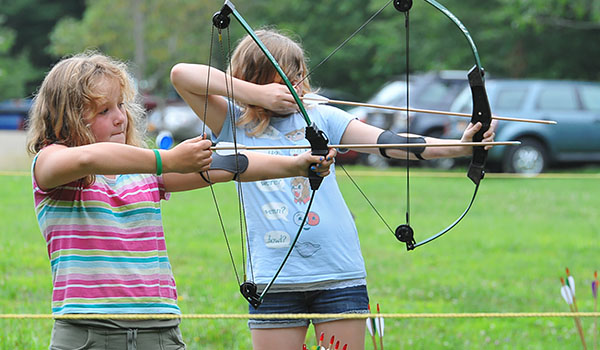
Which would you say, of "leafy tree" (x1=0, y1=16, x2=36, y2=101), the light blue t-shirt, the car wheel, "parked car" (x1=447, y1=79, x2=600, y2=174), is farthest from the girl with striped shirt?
"leafy tree" (x1=0, y1=16, x2=36, y2=101)

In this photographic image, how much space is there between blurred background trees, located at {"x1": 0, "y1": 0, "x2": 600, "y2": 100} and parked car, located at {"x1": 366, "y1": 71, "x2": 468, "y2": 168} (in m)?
3.00

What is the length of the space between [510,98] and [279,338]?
1047 centimetres

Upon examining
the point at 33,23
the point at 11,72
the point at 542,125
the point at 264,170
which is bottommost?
the point at 264,170

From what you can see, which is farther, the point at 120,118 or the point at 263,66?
the point at 263,66

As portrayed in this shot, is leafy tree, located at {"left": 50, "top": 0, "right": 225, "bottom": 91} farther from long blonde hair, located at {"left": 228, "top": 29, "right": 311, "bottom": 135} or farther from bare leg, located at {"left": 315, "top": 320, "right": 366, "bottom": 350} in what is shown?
bare leg, located at {"left": 315, "top": 320, "right": 366, "bottom": 350}

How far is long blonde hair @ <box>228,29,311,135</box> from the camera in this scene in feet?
8.28

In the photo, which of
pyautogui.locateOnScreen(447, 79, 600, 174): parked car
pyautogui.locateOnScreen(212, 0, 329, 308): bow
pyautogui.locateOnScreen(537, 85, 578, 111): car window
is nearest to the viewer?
pyautogui.locateOnScreen(212, 0, 329, 308): bow

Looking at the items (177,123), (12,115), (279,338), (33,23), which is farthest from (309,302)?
(33,23)

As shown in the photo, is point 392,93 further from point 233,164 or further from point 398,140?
point 233,164

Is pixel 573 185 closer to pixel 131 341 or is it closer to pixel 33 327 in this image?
pixel 33 327

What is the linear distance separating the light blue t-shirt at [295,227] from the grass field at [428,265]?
1.63 metres

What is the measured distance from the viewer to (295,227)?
7.96 feet

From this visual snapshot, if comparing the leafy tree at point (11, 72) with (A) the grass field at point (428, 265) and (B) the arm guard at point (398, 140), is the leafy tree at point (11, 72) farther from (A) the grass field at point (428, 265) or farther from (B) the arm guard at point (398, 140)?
(B) the arm guard at point (398, 140)

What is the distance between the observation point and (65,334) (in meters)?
2.11
